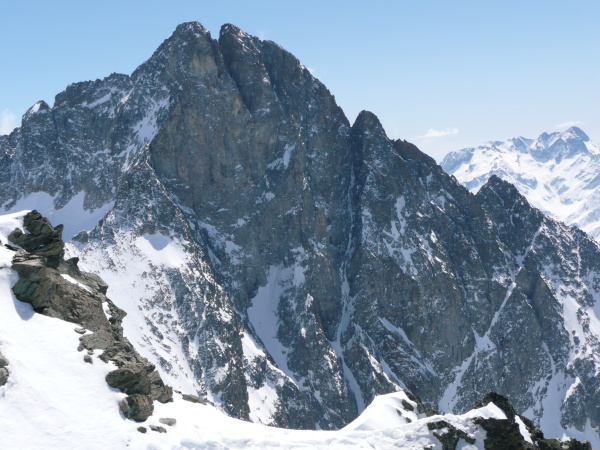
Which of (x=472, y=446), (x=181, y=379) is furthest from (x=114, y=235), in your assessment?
(x=472, y=446)

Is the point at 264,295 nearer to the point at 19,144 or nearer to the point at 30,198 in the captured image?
the point at 30,198

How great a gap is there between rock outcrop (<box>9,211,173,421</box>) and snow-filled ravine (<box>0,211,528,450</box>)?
0.68 meters

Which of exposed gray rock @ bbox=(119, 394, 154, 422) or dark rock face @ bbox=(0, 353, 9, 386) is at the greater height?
dark rock face @ bbox=(0, 353, 9, 386)

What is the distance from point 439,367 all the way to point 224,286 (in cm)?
7230

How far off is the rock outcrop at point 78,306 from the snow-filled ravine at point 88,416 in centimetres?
68

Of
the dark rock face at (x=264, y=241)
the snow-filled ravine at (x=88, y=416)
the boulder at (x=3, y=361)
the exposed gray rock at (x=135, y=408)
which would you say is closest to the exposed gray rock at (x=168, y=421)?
the snow-filled ravine at (x=88, y=416)

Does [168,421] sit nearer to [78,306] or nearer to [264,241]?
[78,306]

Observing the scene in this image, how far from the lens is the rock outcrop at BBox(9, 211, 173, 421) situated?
36.7 m

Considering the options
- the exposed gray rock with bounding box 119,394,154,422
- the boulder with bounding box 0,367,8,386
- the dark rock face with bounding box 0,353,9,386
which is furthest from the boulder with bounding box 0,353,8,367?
the exposed gray rock with bounding box 119,394,154,422

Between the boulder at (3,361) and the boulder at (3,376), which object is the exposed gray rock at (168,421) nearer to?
the boulder at (3,376)

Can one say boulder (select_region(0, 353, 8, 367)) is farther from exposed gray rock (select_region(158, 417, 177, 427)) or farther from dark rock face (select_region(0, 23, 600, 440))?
dark rock face (select_region(0, 23, 600, 440))

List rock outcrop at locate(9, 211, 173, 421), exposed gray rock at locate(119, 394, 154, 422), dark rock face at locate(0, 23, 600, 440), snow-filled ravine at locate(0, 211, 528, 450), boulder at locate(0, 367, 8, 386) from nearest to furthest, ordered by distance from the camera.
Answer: snow-filled ravine at locate(0, 211, 528, 450) < boulder at locate(0, 367, 8, 386) < exposed gray rock at locate(119, 394, 154, 422) < rock outcrop at locate(9, 211, 173, 421) < dark rock face at locate(0, 23, 600, 440)

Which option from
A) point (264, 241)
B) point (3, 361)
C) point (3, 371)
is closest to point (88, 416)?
point (3, 371)

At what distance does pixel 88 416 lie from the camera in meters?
33.8
